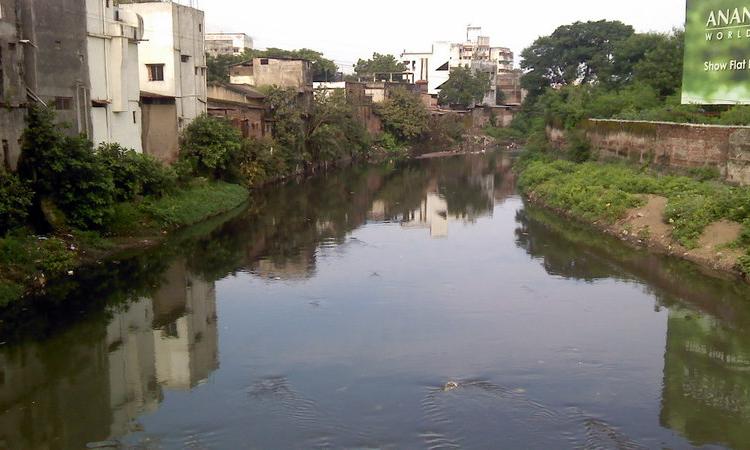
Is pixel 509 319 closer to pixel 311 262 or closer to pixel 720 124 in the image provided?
pixel 311 262

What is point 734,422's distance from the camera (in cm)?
823

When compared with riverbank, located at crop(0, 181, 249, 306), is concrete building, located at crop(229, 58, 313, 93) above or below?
above

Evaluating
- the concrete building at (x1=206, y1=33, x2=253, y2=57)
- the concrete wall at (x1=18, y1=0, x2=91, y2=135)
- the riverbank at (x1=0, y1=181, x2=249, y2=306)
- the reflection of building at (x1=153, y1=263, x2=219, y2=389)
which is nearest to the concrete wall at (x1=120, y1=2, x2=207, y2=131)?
the riverbank at (x1=0, y1=181, x2=249, y2=306)

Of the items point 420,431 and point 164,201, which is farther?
point 164,201

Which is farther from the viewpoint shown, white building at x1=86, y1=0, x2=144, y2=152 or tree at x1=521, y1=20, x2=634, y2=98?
tree at x1=521, y1=20, x2=634, y2=98

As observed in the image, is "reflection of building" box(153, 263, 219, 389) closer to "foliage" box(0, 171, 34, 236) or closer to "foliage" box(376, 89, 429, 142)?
"foliage" box(0, 171, 34, 236)

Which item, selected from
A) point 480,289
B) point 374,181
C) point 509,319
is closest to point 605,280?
point 480,289

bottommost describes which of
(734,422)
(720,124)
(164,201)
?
(734,422)

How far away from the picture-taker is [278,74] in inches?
1379

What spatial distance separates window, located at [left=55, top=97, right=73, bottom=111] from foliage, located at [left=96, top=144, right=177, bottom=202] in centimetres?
113

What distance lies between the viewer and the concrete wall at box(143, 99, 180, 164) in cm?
2172

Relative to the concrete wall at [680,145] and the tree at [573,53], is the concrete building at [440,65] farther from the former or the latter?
the concrete wall at [680,145]

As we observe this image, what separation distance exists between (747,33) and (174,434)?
16897mm

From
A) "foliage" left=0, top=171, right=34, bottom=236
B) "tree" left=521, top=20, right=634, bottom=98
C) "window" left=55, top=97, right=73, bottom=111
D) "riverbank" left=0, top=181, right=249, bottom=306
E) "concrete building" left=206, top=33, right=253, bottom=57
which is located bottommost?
"riverbank" left=0, top=181, right=249, bottom=306
